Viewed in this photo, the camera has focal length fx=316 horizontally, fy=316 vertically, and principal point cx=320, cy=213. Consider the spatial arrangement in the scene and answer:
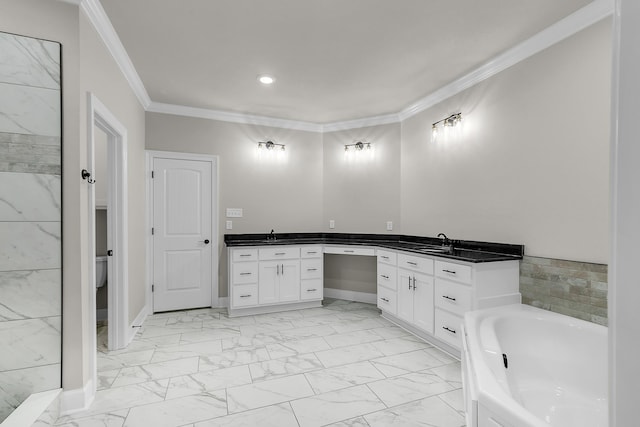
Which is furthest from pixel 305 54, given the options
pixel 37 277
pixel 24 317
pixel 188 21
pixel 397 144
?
pixel 24 317

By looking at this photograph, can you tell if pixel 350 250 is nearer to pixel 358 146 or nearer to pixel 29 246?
pixel 358 146

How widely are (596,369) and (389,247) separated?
206 cm

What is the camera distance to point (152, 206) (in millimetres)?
3920

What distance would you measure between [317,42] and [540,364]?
282 centimetres

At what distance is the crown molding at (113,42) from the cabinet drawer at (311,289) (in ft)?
9.60

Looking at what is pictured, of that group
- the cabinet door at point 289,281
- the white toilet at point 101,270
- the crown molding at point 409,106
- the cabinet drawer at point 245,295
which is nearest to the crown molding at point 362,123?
the crown molding at point 409,106

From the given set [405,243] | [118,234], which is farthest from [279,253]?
[118,234]

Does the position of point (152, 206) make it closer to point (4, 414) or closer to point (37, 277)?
point (37, 277)

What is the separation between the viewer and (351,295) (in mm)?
4602

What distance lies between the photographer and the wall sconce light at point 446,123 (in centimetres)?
333

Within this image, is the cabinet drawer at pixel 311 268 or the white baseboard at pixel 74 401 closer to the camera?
the white baseboard at pixel 74 401

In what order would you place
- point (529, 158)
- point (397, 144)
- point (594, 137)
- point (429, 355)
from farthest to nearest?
point (397, 144), point (429, 355), point (529, 158), point (594, 137)

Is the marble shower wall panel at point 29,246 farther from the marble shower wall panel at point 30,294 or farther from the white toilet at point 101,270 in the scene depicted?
the white toilet at point 101,270

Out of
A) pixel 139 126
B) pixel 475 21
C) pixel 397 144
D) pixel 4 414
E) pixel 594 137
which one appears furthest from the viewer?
pixel 397 144
